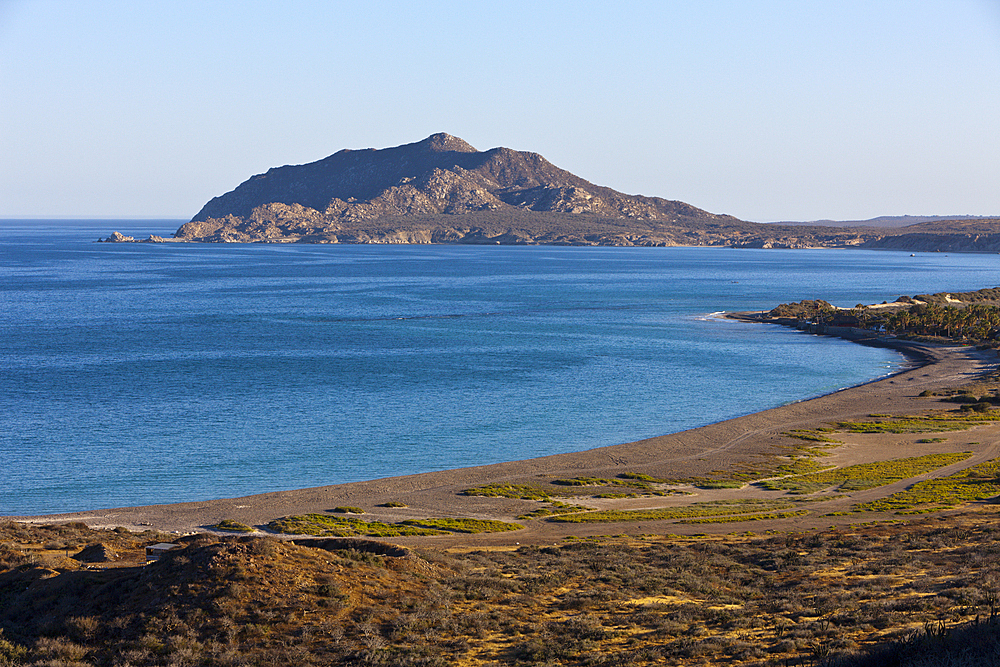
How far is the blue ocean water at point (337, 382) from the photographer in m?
44.9

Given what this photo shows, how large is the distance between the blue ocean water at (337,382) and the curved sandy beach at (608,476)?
2616 mm

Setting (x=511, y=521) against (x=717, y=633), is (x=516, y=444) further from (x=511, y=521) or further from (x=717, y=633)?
(x=717, y=633)

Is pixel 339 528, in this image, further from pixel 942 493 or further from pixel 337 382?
pixel 337 382

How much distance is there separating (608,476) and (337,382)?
3244cm

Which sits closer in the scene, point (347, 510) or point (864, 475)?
Result: point (347, 510)

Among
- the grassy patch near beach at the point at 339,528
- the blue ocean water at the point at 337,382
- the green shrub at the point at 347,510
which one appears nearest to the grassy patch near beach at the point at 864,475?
the blue ocean water at the point at 337,382

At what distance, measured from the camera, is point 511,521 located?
34438 millimetres

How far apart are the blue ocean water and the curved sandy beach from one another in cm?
262

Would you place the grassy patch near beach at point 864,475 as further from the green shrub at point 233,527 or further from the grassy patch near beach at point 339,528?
the green shrub at point 233,527

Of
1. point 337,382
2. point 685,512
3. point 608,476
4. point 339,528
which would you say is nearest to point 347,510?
point 339,528

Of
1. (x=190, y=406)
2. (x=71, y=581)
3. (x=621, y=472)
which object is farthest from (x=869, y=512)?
(x=190, y=406)

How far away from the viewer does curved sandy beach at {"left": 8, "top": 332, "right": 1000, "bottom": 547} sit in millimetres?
33188

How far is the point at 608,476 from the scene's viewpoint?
42969 mm

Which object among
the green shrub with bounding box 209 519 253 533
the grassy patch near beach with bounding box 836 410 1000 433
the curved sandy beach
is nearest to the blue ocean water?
the curved sandy beach
